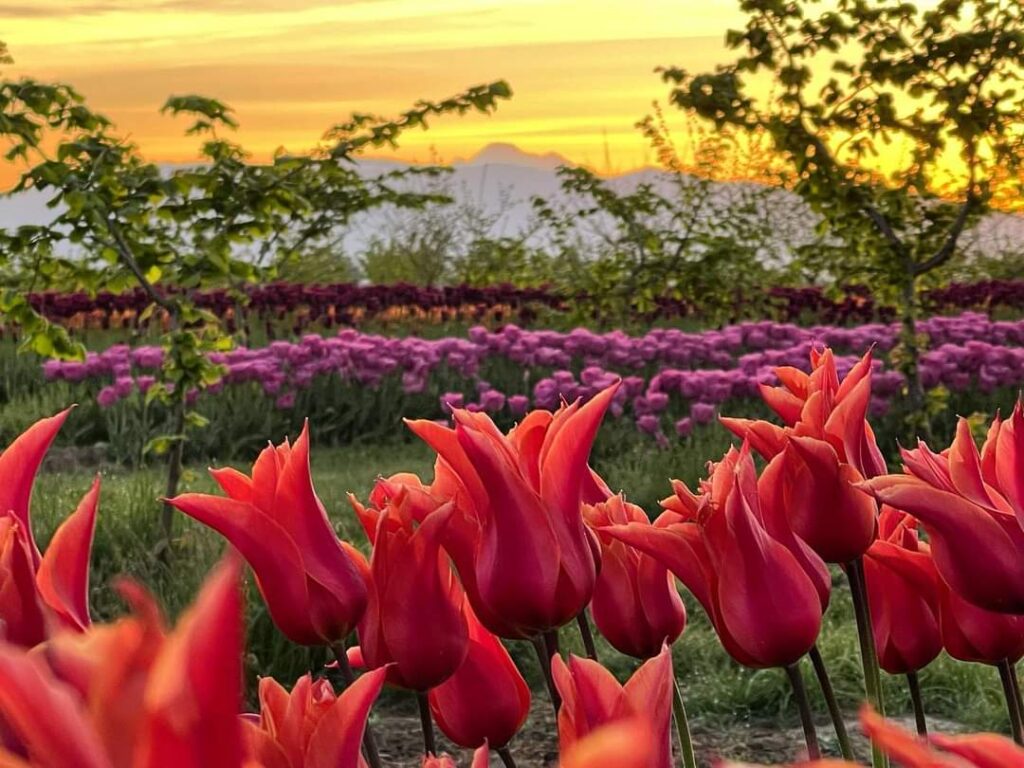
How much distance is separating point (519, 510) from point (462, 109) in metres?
5.83

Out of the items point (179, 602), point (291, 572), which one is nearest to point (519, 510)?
point (291, 572)

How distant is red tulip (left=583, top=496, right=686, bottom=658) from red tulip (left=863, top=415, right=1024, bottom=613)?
0.23 m

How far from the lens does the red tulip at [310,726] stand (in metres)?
0.72

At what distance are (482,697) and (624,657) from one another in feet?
12.7

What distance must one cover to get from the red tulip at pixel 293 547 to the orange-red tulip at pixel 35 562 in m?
0.13

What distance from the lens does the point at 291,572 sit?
112cm

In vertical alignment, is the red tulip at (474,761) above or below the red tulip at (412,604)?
above

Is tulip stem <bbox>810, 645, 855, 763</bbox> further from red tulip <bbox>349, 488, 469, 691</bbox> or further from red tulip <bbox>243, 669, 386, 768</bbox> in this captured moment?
red tulip <bbox>243, 669, 386, 768</bbox>

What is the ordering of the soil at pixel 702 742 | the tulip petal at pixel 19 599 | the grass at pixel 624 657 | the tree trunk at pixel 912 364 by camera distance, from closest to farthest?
1. the tulip petal at pixel 19 599
2. the soil at pixel 702 742
3. the grass at pixel 624 657
4. the tree trunk at pixel 912 364

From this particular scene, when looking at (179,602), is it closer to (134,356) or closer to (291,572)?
(291,572)

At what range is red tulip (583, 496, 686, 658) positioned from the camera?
1.21 m

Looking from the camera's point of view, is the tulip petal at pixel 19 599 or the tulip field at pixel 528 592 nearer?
the tulip field at pixel 528 592

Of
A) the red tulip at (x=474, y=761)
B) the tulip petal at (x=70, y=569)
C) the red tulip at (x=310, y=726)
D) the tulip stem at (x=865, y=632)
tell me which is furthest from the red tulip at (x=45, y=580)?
the tulip stem at (x=865, y=632)

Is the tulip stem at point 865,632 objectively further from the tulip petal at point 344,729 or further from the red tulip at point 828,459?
the tulip petal at point 344,729
